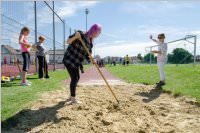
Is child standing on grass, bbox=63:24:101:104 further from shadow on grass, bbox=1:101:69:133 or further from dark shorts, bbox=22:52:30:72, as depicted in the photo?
dark shorts, bbox=22:52:30:72

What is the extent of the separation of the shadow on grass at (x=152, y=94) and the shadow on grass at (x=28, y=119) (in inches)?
105

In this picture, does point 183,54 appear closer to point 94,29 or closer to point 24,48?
point 24,48

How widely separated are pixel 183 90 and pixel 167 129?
165 inches

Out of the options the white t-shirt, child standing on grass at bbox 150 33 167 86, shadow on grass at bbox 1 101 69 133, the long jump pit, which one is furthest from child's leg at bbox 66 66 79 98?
the white t-shirt

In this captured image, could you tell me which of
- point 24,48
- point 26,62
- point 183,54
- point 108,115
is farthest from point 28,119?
point 183,54

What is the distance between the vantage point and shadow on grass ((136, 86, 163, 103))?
8.65 meters

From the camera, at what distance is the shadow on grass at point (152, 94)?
28.4ft

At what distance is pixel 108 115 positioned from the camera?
259 inches

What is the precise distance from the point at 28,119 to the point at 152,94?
430 cm

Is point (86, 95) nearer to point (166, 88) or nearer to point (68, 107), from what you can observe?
point (68, 107)

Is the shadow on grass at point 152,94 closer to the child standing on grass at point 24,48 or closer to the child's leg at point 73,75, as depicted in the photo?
the child's leg at point 73,75

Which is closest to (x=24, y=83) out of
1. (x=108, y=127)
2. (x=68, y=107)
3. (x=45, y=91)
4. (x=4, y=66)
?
(x=45, y=91)

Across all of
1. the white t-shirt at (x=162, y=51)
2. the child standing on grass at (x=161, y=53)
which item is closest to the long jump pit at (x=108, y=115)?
the child standing on grass at (x=161, y=53)

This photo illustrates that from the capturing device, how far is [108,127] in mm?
5891
